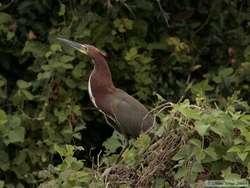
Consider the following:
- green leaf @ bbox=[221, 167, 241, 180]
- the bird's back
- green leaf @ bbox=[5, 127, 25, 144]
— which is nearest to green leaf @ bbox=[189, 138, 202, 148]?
green leaf @ bbox=[221, 167, 241, 180]

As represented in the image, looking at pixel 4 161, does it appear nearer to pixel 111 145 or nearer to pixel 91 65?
pixel 91 65

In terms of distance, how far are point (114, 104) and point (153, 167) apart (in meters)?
1.60

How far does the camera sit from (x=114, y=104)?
489 cm

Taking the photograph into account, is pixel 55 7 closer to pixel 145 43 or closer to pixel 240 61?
pixel 145 43

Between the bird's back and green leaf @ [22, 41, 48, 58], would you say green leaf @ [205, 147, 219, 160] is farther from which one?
green leaf @ [22, 41, 48, 58]

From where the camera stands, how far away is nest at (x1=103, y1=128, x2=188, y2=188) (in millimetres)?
3299

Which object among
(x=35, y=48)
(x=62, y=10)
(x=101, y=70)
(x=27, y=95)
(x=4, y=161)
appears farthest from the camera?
(x=35, y=48)

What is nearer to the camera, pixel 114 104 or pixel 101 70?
pixel 114 104

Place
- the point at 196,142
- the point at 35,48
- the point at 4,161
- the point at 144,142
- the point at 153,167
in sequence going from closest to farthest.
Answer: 1. the point at 196,142
2. the point at 153,167
3. the point at 144,142
4. the point at 4,161
5. the point at 35,48

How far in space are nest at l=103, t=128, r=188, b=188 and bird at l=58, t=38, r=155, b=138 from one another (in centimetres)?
127

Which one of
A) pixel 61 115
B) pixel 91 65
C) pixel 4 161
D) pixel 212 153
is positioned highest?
pixel 212 153

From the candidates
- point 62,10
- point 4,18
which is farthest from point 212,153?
point 4,18

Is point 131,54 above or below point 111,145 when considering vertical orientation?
below

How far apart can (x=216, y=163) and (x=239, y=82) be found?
9.58 feet
